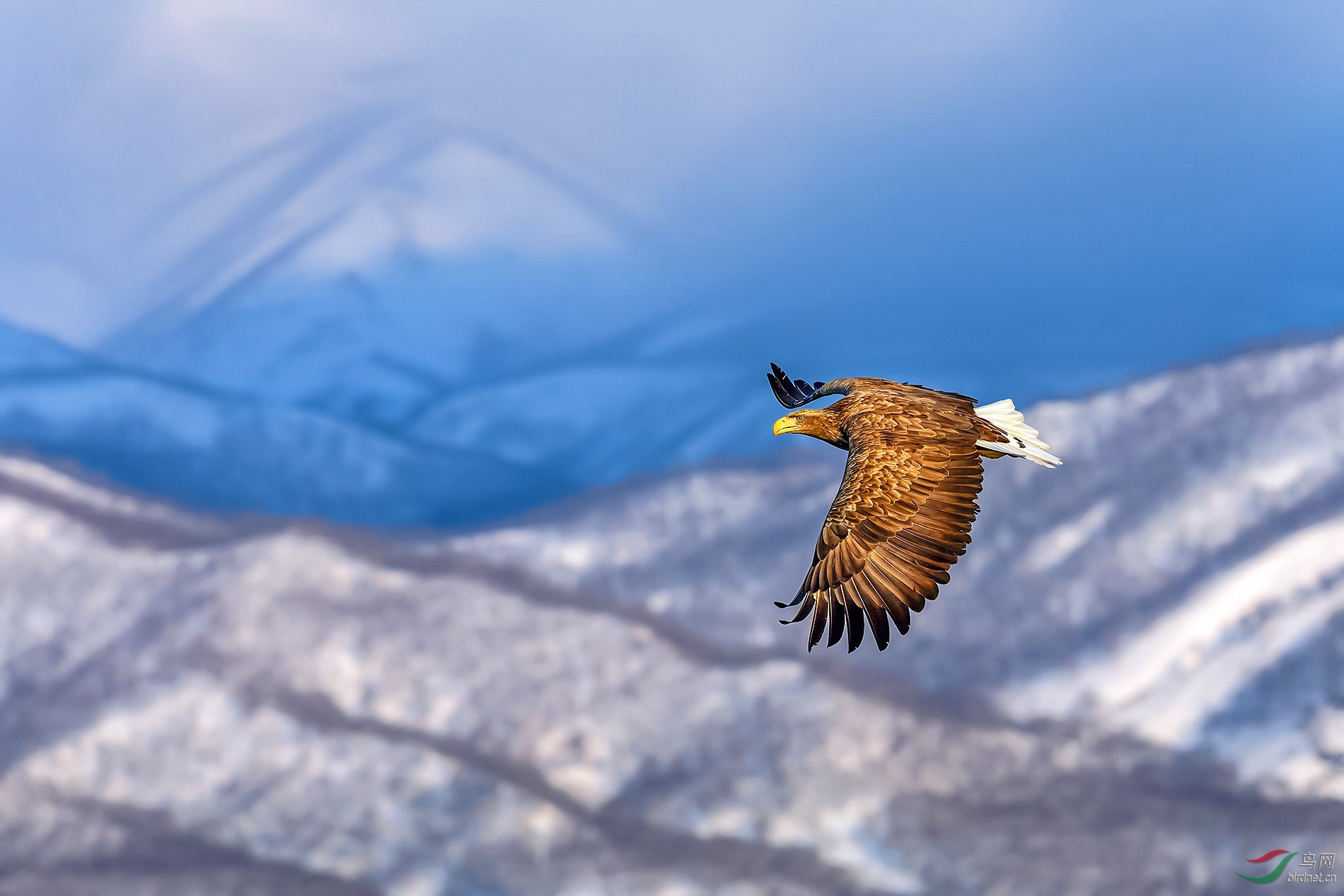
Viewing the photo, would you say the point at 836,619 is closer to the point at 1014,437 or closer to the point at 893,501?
the point at 893,501

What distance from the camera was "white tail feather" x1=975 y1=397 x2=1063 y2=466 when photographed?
36.1 feet

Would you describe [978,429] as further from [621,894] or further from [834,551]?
[621,894]

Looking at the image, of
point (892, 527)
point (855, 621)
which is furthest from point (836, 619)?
point (892, 527)

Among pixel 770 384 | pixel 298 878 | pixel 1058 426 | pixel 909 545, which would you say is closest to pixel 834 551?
pixel 909 545

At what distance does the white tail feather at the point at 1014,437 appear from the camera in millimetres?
10991

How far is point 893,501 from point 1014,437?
7.09 ft

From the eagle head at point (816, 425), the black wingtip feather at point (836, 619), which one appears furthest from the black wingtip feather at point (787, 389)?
the black wingtip feather at point (836, 619)

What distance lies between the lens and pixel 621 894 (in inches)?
1367

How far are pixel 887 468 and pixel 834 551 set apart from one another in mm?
945

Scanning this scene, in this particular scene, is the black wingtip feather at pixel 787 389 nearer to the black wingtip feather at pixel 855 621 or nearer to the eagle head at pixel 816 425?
the eagle head at pixel 816 425

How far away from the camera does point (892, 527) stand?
9.50 meters

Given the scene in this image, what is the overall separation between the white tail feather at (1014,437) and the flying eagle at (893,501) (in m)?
0.02

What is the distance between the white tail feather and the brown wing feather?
0.51 metres

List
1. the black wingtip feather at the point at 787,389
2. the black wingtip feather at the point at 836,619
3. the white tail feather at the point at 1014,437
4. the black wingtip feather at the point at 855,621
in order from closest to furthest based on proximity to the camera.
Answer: the black wingtip feather at the point at 855,621, the black wingtip feather at the point at 836,619, the white tail feather at the point at 1014,437, the black wingtip feather at the point at 787,389
